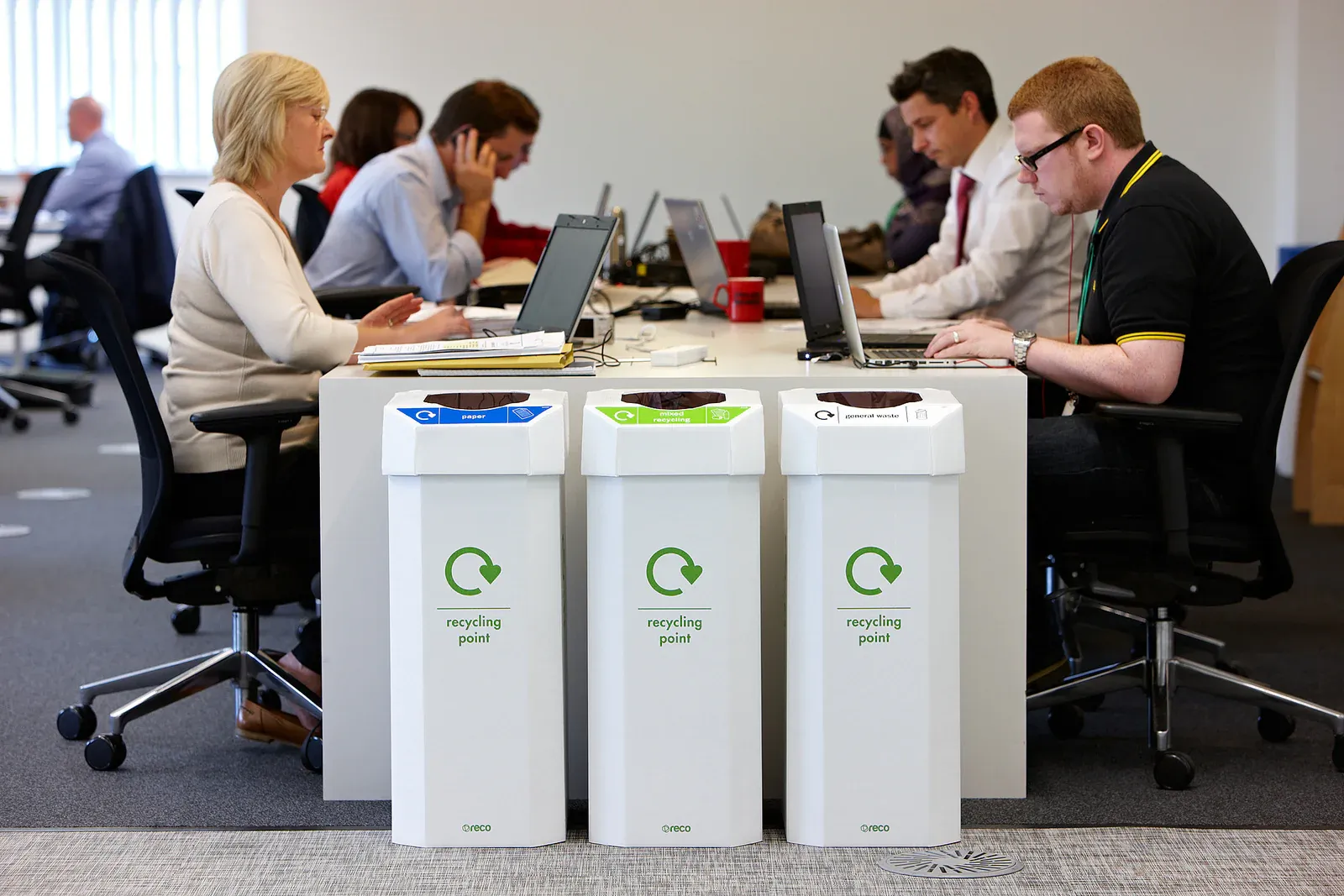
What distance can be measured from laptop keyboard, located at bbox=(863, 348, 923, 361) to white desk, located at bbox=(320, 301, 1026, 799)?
11cm

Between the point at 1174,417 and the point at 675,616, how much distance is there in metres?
0.85

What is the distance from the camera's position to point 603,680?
6.39 feet

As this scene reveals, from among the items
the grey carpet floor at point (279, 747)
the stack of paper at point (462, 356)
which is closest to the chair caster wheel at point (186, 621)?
the grey carpet floor at point (279, 747)

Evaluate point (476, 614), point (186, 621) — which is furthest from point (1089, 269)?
point (186, 621)

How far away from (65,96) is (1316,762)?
798 cm

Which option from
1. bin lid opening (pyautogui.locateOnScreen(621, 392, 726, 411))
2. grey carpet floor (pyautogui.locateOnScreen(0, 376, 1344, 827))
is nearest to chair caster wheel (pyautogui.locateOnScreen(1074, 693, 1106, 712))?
grey carpet floor (pyautogui.locateOnScreen(0, 376, 1344, 827))

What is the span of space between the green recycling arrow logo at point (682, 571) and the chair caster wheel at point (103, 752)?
1.03 meters

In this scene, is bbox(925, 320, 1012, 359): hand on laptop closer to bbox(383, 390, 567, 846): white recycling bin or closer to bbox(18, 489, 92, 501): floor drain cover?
bbox(383, 390, 567, 846): white recycling bin

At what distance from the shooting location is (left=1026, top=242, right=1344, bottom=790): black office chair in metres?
2.19

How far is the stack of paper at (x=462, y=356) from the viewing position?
212 centimetres

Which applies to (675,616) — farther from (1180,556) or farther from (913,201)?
(913,201)

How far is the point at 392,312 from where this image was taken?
2.52 m

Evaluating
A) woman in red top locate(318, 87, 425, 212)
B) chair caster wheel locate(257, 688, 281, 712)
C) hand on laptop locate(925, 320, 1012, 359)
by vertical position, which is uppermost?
woman in red top locate(318, 87, 425, 212)

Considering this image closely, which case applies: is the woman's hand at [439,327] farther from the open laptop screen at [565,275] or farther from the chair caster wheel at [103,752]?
the chair caster wheel at [103,752]
